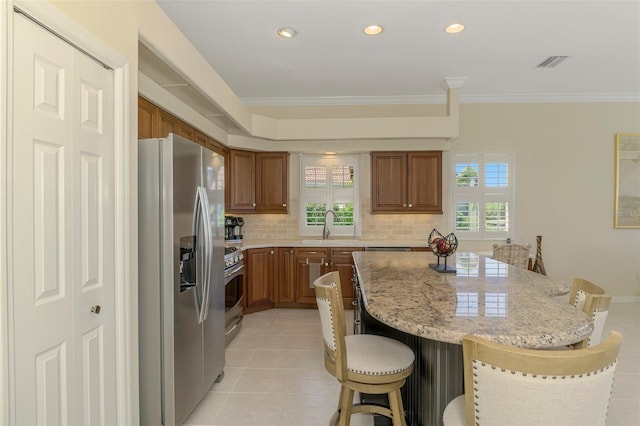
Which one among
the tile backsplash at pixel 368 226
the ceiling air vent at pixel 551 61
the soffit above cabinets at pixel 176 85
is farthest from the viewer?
the tile backsplash at pixel 368 226

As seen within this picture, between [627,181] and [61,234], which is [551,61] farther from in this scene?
[61,234]

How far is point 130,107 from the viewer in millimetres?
1841

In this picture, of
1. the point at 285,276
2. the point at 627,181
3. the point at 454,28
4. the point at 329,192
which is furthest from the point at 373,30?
the point at 627,181

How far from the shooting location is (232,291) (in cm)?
354

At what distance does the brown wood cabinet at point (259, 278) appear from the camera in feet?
14.8

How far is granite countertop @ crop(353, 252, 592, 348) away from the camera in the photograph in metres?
1.21

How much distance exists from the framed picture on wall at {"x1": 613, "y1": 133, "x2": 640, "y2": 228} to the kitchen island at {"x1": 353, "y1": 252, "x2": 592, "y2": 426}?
406cm

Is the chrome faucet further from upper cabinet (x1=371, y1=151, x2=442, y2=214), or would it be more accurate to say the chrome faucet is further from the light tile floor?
the light tile floor

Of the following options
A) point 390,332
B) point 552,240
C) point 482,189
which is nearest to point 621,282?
point 552,240

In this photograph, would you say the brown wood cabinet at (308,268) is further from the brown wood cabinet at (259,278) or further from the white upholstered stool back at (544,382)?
the white upholstered stool back at (544,382)

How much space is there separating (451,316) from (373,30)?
2.77 meters

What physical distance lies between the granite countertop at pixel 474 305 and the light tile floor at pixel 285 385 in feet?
3.35

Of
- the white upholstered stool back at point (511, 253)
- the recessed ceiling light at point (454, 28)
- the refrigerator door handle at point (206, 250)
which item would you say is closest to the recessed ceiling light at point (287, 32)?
the recessed ceiling light at point (454, 28)

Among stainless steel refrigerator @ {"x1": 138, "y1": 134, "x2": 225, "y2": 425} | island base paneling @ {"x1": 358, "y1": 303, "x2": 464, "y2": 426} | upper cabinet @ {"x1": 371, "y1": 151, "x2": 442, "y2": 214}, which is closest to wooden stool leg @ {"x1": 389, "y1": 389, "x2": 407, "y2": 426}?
island base paneling @ {"x1": 358, "y1": 303, "x2": 464, "y2": 426}
